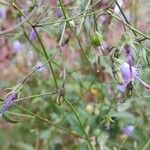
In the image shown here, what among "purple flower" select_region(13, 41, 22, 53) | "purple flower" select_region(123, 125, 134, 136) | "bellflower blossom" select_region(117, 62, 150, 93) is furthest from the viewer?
"purple flower" select_region(13, 41, 22, 53)

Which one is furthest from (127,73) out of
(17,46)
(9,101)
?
(17,46)

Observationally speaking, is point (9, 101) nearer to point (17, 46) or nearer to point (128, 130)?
point (128, 130)

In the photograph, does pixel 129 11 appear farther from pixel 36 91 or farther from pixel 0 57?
pixel 0 57

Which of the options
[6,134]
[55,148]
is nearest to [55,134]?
[55,148]

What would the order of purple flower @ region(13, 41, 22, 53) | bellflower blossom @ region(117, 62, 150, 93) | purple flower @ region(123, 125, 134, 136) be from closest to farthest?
bellflower blossom @ region(117, 62, 150, 93)
purple flower @ region(123, 125, 134, 136)
purple flower @ region(13, 41, 22, 53)

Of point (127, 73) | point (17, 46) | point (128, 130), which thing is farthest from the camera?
point (17, 46)

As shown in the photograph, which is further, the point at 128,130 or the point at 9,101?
the point at 128,130

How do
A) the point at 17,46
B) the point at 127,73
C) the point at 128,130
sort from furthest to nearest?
the point at 17,46 → the point at 128,130 → the point at 127,73

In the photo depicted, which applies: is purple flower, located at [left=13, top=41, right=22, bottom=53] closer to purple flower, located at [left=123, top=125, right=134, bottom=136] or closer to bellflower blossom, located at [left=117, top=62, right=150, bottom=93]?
purple flower, located at [left=123, top=125, right=134, bottom=136]

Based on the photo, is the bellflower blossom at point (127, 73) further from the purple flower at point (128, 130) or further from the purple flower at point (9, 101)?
the purple flower at point (128, 130)

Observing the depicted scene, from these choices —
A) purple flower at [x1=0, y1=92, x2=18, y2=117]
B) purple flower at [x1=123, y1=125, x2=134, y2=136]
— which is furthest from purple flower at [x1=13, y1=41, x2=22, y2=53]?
purple flower at [x1=0, y1=92, x2=18, y2=117]

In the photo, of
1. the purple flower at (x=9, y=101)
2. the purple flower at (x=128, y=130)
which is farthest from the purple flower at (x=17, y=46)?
the purple flower at (x=9, y=101)
